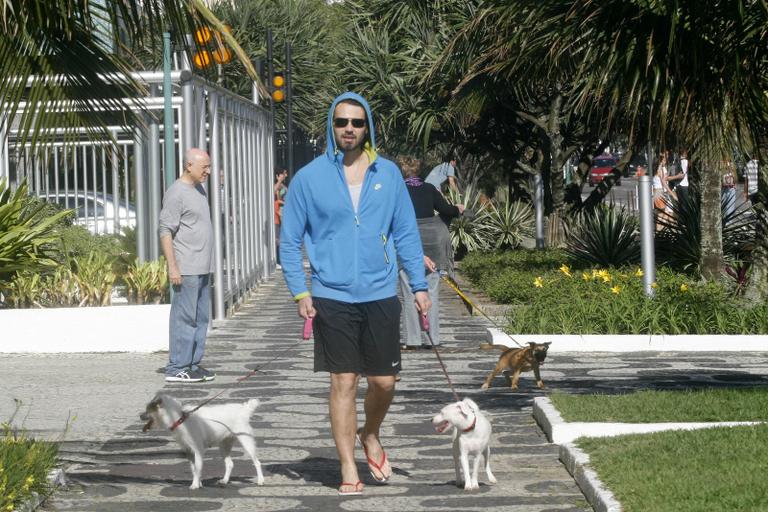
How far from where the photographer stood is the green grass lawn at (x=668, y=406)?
8422mm

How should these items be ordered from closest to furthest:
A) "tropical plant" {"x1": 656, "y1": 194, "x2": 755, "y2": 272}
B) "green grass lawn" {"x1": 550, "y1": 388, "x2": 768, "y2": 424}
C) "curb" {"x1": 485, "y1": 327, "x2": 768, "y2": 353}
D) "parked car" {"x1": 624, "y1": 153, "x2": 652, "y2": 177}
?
"green grass lawn" {"x1": 550, "y1": 388, "x2": 768, "y2": 424}, "curb" {"x1": 485, "y1": 327, "x2": 768, "y2": 353}, "tropical plant" {"x1": 656, "y1": 194, "x2": 755, "y2": 272}, "parked car" {"x1": 624, "y1": 153, "x2": 652, "y2": 177}

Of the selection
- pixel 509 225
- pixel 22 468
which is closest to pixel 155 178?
pixel 22 468

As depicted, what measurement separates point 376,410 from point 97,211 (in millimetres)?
10736

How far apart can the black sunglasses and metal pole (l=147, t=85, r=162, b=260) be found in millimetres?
9694

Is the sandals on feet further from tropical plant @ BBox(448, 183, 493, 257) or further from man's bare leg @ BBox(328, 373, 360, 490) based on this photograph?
tropical plant @ BBox(448, 183, 493, 257)

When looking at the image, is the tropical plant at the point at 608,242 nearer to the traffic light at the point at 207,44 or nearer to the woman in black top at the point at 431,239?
the woman in black top at the point at 431,239

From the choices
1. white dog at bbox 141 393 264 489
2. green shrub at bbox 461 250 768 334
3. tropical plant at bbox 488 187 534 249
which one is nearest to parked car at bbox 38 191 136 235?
green shrub at bbox 461 250 768 334

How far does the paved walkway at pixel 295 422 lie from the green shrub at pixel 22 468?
17 cm

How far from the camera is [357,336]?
274 inches

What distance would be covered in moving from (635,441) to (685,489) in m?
1.36

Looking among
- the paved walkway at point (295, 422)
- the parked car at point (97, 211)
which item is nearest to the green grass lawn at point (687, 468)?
the paved walkway at point (295, 422)

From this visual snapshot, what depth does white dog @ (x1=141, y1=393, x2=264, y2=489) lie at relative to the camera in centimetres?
700

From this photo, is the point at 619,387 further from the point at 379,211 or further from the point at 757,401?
the point at 379,211

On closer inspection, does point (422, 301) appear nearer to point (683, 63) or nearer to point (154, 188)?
point (683, 63)
